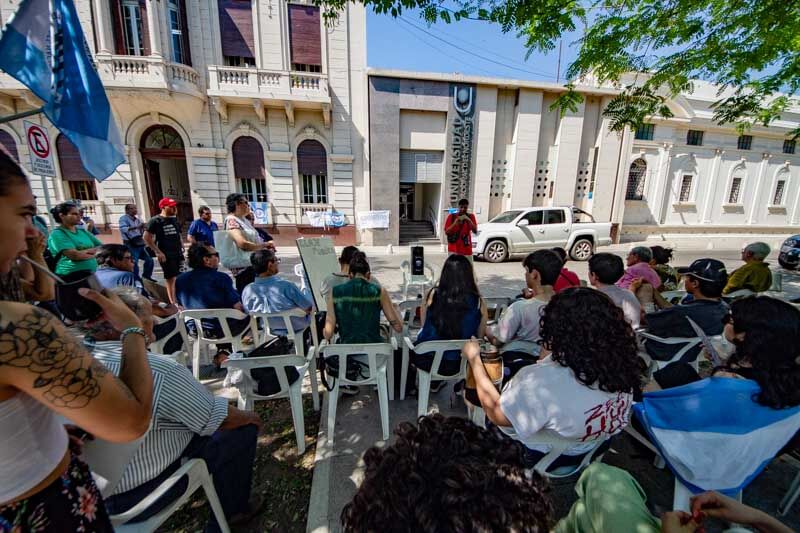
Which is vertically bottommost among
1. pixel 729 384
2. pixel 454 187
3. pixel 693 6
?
pixel 729 384

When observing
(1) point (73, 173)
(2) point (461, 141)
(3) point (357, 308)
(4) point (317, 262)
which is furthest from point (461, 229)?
(1) point (73, 173)

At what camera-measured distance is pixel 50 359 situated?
2.38ft

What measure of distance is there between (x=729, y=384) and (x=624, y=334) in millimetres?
445

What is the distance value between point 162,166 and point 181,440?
13.4 m

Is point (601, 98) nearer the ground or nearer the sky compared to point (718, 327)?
nearer the sky

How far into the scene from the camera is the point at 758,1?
325 cm

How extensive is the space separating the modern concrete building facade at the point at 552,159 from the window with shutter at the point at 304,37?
1978 mm

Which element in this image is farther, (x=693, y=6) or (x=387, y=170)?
(x=387, y=170)

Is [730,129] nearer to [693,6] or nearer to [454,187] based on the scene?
[454,187]

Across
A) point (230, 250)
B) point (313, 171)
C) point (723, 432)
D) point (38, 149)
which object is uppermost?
point (313, 171)

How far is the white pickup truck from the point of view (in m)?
9.13

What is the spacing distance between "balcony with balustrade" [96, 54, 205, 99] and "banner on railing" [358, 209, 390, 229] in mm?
6422

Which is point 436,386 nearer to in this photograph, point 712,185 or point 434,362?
point 434,362

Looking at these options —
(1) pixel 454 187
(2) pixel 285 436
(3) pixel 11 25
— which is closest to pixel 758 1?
(2) pixel 285 436
